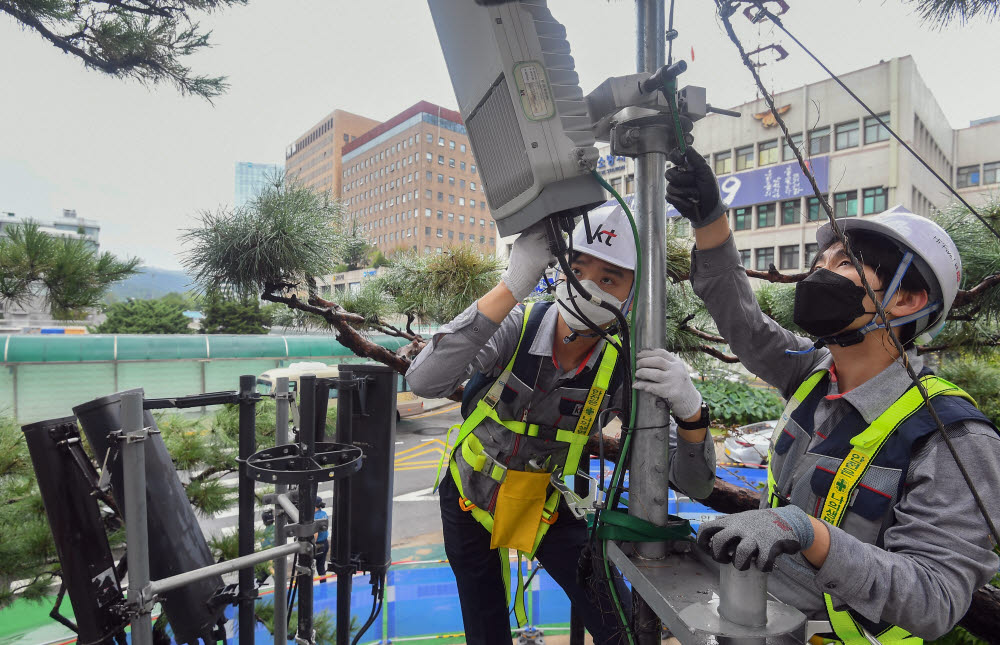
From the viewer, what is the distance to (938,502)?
101 centimetres

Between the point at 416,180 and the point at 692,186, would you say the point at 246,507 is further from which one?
the point at 416,180

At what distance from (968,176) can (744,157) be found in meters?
9.26

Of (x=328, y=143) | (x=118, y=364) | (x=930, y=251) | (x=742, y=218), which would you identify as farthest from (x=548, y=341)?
(x=328, y=143)

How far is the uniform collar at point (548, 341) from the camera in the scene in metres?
1.97

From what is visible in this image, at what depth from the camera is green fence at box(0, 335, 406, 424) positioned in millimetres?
10430

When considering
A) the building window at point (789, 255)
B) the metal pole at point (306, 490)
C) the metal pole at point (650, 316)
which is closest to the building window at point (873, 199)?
the building window at point (789, 255)

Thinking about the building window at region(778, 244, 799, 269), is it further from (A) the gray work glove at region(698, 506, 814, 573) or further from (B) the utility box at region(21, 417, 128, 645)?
(B) the utility box at region(21, 417, 128, 645)

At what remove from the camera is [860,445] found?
1155 millimetres

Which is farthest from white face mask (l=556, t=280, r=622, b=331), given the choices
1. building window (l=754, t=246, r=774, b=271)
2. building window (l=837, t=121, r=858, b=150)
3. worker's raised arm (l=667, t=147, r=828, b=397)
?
building window (l=754, t=246, r=774, b=271)

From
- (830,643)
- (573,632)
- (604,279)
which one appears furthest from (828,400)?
(573,632)

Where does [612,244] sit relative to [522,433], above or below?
above

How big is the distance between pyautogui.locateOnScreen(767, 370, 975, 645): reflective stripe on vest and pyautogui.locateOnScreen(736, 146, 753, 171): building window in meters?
21.5

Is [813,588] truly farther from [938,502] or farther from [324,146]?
[324,146]

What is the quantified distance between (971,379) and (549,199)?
510cm
